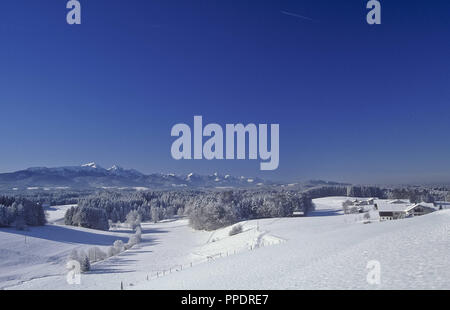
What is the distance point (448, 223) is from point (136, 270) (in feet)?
104

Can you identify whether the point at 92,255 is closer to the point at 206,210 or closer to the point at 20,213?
the point at 20,213

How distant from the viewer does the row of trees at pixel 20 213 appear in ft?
222

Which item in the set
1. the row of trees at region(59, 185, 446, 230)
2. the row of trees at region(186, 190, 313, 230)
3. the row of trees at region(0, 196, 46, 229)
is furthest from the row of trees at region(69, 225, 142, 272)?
the row of trees at region(0, 196, 46, 229)

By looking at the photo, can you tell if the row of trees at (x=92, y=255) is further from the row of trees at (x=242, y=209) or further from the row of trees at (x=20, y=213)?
the row of trees at (x=20, y=213)

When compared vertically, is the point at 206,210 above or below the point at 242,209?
above

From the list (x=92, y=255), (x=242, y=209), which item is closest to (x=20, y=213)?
(x=92, y=255)

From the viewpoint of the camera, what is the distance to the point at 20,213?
71.3 m

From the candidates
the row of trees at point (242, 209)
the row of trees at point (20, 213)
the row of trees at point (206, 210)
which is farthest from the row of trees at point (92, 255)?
the row of trees at point (20, 213)

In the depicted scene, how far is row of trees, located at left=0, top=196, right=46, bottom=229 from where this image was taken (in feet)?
222

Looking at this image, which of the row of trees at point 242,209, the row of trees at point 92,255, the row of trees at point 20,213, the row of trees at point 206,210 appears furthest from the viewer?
the row of trees at point 206,210

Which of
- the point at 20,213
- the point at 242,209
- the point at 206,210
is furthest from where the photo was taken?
the point at 242,209

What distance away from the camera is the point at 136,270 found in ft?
116

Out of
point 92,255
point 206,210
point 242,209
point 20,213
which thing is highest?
point 20,213
